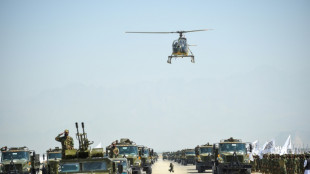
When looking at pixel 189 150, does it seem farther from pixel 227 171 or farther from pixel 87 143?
pixel 87 143

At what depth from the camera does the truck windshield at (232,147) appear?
3681 cm

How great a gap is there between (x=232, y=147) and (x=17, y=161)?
1313 centimetres

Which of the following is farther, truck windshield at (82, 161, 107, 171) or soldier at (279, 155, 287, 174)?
soldier at (279, 155, 287, 174)

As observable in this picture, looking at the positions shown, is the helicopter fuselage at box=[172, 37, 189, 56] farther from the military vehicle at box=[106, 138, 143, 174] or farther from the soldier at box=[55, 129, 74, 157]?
the soldier at box=[55, 129, 74, 157]

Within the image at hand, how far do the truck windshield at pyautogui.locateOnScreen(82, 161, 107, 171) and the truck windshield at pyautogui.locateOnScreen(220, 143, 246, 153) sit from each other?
63.2ft

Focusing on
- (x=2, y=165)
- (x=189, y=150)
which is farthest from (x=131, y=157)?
(x=189, y=150)

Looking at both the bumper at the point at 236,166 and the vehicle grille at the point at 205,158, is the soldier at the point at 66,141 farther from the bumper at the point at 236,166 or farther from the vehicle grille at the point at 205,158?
the vehicle grille at the point at 205,158

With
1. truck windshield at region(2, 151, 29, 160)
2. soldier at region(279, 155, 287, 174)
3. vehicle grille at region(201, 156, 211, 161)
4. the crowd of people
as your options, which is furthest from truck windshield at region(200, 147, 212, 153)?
truck windshield at region(2, 151, 29, 160)

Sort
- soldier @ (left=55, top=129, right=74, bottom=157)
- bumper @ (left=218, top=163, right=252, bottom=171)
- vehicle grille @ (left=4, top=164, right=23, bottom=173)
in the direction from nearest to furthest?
1. soldier @ (left=55, top=129, right=74, bottom=157)
2. bumper @ (left=218, top=163, right=252, bottom=171)
3. vehicle grille @ (left=4, top=164, right=23, bottom=173)

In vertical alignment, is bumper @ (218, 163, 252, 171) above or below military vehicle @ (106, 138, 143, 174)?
below

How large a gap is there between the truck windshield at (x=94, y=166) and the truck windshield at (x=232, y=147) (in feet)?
63.2

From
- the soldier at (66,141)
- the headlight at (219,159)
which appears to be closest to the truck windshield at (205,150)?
the headlight at (219,159)

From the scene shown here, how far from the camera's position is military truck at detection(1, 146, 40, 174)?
39.6 metres

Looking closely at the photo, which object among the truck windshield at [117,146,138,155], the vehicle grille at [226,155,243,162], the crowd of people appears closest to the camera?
the crowd of people
